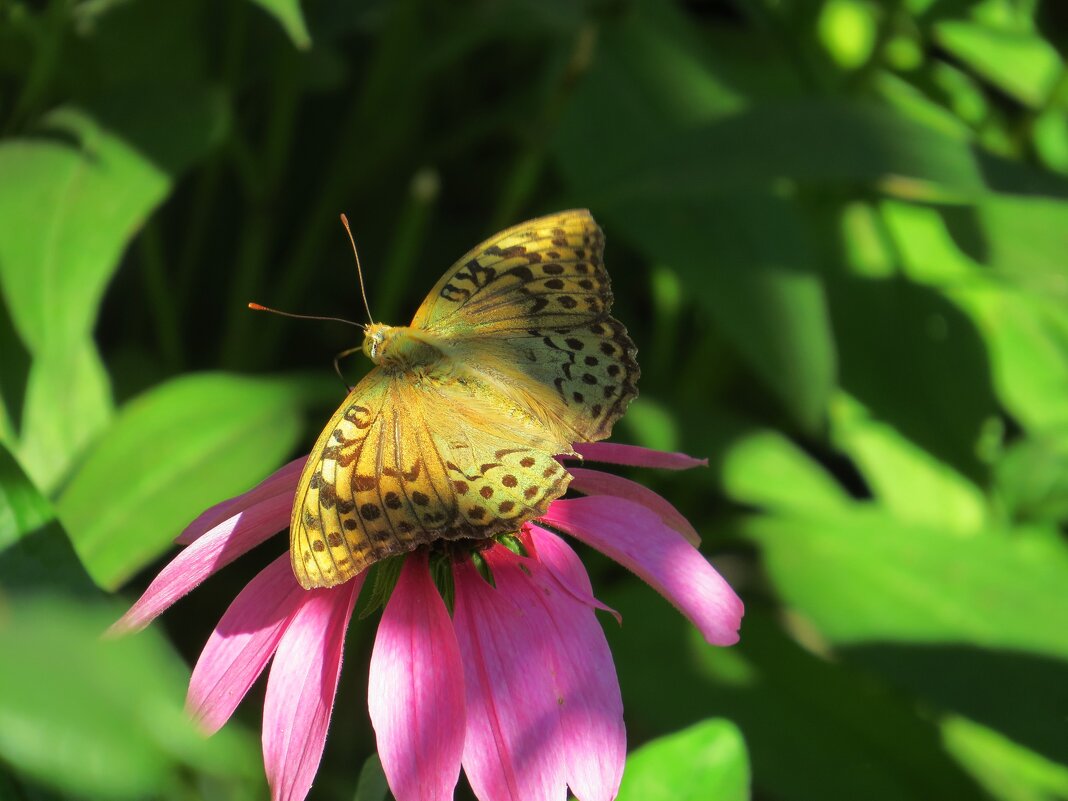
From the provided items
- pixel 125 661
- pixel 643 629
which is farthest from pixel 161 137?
pixel 125 661

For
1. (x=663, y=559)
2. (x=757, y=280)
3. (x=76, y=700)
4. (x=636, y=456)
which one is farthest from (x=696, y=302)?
(x=76, y=700)

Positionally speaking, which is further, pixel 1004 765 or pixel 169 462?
pixel 1004 765

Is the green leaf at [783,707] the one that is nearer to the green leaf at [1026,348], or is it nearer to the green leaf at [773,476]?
the green leaf at [773,476]

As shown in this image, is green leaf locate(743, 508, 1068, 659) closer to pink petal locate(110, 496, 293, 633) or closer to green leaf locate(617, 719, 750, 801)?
green leaf locate(617, 719, 750, 801)

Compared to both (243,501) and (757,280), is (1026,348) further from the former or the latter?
(243,501)

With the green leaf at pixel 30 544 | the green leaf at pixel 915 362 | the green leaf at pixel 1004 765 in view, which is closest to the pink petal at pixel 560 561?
the green leaf at pixel 30 544

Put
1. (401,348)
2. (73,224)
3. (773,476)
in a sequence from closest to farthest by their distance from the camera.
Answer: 1. (401,348)
2. (73,224)
3. (773,476)

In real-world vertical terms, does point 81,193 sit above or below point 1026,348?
above
